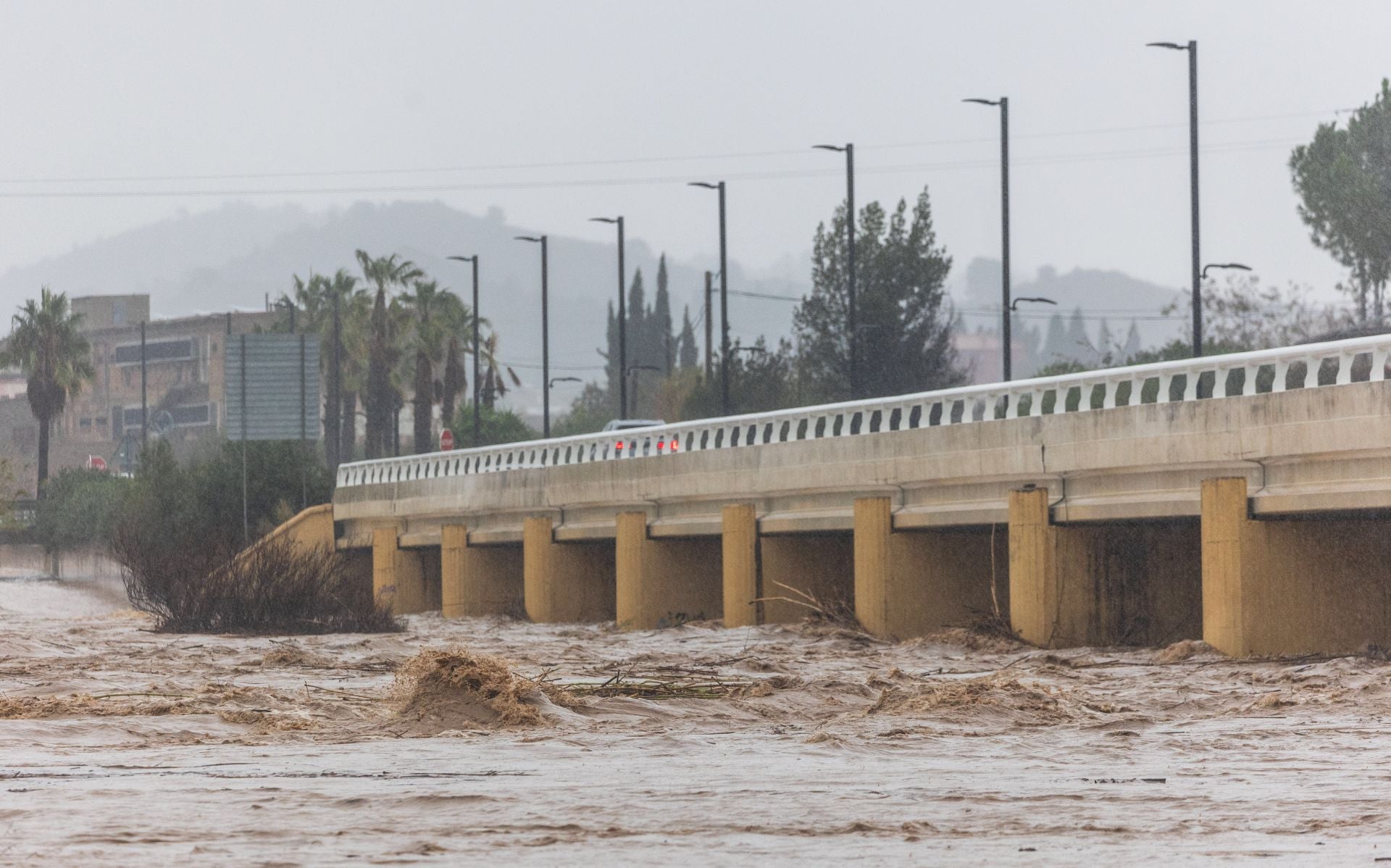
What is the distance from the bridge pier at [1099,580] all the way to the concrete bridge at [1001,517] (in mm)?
31

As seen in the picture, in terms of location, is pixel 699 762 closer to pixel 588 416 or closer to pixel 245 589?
pixel 245 589

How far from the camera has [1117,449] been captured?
2686 cm

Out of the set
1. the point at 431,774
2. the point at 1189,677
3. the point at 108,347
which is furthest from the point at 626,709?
the point at 108,347

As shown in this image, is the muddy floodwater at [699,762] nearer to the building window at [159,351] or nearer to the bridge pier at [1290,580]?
the bridge pier at [1290,580]

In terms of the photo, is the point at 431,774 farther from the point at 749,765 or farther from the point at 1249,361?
the point at 1249,361

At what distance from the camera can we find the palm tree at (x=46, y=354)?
94375 mm

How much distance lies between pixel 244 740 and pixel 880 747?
4.96 metres

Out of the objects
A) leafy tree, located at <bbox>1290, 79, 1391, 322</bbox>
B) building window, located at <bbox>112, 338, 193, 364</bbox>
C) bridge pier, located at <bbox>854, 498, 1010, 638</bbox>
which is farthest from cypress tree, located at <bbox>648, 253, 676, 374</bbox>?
bridge pier, located at <bbox>854, 498, 1010, 638</bbox>

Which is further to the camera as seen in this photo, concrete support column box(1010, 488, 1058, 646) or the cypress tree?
the cypress tree

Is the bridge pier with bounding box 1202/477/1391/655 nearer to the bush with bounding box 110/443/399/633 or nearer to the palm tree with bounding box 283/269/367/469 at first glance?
the bush with bounding box 110/443/399/633

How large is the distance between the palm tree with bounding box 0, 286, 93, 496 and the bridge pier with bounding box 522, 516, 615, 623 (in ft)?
184

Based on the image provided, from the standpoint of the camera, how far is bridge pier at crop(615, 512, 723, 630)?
3941cm

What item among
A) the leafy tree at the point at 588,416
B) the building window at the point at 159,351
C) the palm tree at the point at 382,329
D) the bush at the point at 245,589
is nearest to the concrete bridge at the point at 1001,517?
the bush at the point at 245,589

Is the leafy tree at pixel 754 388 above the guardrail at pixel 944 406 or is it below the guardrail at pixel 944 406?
above
